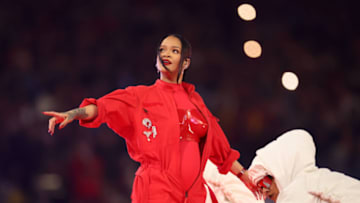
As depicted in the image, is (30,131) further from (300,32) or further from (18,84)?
(300,32)

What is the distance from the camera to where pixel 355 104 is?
3873mm

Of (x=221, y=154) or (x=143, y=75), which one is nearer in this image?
(x=221, y=154)

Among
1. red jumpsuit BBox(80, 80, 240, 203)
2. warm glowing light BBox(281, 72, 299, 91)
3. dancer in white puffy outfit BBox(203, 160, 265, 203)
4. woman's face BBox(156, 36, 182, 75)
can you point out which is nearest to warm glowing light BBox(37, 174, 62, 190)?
dancer in white puffy outfit BBox(203, 160, 265, 203)

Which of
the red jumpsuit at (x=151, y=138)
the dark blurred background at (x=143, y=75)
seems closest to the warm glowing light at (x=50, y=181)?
the dark blurred background at (x=143, y=75)

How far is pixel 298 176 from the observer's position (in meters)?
2.29

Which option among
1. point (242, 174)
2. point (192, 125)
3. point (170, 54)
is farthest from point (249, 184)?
point (170, 54)

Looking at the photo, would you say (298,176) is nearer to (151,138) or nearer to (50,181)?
(151,138)

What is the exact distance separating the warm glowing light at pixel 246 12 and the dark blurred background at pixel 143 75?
46 mm

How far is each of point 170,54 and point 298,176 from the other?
90cm

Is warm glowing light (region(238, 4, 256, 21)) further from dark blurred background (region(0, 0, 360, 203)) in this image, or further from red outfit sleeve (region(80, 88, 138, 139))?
red outfit sleeve (region(80, 88, 138, 139))

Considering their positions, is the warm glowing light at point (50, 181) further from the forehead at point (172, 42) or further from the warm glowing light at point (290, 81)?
the warm glowing light at point (290, 81)

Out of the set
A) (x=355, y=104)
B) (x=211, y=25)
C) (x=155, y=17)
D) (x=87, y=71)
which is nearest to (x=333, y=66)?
(x=355, y=104)

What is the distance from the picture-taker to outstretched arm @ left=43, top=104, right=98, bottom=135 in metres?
1.63

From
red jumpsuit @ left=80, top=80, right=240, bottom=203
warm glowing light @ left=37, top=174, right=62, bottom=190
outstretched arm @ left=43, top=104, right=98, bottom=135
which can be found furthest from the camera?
warm glowing light @ left=37, top=174, right=62, bottom=190
